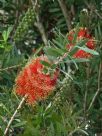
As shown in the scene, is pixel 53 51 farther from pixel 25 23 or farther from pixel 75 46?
pixel 25 23

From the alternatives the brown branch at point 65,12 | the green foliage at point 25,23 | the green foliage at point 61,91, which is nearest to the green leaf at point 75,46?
the green foliage at point 61,91

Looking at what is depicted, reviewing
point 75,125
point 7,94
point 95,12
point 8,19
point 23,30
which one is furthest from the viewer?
point 8,19

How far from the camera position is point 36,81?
1.30 m

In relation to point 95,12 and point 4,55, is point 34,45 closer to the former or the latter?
point 95,12

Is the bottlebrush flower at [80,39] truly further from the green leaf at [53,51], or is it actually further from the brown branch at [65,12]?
the brown branch at [65,12]

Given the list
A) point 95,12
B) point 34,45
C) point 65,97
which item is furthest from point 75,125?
point 34,45

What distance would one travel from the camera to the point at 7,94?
1539 mm

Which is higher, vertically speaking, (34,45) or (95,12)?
(95,12)

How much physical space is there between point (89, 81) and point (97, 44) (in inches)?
5.6

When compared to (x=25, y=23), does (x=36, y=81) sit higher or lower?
lower

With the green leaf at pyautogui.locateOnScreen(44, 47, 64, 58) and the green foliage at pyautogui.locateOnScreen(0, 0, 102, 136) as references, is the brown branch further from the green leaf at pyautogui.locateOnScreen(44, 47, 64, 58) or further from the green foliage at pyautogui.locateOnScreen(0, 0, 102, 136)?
the green leaf at pyautogui.locateOnScreen(44, 47, 64, 58)

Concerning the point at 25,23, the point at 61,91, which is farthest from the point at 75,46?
the point at 25,23

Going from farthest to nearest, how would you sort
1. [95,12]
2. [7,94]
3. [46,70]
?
1. [95,12]
2. [7,94]
3. [46,70]

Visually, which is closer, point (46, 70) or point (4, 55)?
point (46, 70)
